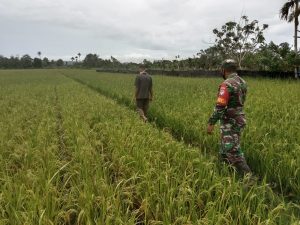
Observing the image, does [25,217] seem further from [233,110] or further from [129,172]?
[233,110]

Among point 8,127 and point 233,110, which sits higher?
point 233,110

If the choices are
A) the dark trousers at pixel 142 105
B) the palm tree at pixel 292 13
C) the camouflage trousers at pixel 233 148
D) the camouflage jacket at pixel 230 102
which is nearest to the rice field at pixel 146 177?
the camouflage trousers at pixel 233 148

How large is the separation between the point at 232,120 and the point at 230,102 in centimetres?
28

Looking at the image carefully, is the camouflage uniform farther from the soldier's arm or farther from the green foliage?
the green foliage

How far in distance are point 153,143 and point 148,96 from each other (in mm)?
4797

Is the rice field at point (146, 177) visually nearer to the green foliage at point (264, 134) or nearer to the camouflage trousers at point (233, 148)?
the green foliage at point (264, 134)

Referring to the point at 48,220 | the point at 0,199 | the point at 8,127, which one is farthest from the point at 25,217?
the point at 8,127

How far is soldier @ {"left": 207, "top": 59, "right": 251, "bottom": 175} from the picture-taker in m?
5.12

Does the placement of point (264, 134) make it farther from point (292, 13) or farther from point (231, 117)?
point (292, 13)

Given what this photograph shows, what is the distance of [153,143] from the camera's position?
6.01 meters

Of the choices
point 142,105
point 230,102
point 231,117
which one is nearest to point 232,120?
point 231,117

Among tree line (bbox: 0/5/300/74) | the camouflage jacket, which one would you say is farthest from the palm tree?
the camouflage jacket

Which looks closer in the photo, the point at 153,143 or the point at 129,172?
the point at 129,172

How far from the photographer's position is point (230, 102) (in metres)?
5.22
